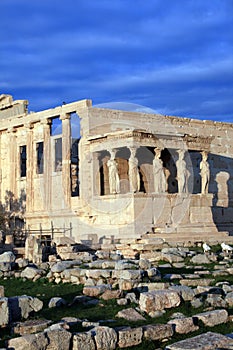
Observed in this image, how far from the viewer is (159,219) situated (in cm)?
2180

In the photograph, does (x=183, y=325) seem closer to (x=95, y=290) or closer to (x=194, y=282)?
(x=95, y=290)

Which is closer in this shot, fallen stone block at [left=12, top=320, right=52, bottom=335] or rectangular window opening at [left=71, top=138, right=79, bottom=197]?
fallen stone block at [left=12, top=320, right=52, bottom=335]

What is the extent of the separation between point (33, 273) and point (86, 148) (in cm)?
1163

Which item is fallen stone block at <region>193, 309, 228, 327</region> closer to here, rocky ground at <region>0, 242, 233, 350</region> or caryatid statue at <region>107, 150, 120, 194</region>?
rocky ground at <region>0, 242, 233, 350</region>

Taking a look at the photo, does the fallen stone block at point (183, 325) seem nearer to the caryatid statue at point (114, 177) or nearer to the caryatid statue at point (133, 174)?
the caryatid statue at point (133, 174)

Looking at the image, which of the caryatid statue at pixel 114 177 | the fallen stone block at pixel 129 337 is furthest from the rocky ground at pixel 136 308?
the caryatid statue at pixel 114 177

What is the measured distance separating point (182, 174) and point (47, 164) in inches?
270

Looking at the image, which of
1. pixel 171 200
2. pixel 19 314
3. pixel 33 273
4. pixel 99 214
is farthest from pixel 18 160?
pixel 19 314

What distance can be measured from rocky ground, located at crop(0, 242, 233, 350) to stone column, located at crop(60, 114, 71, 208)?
1143cm

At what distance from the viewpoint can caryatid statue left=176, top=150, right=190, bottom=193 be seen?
23.2 metres

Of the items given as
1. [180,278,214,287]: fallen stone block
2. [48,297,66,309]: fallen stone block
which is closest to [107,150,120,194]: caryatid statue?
[180,278,214,287]: fallen stone block

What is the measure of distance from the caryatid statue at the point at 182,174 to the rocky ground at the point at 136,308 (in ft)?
29.4

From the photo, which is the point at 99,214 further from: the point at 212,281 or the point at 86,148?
the point at 212,281

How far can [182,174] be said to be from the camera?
23141 mm
